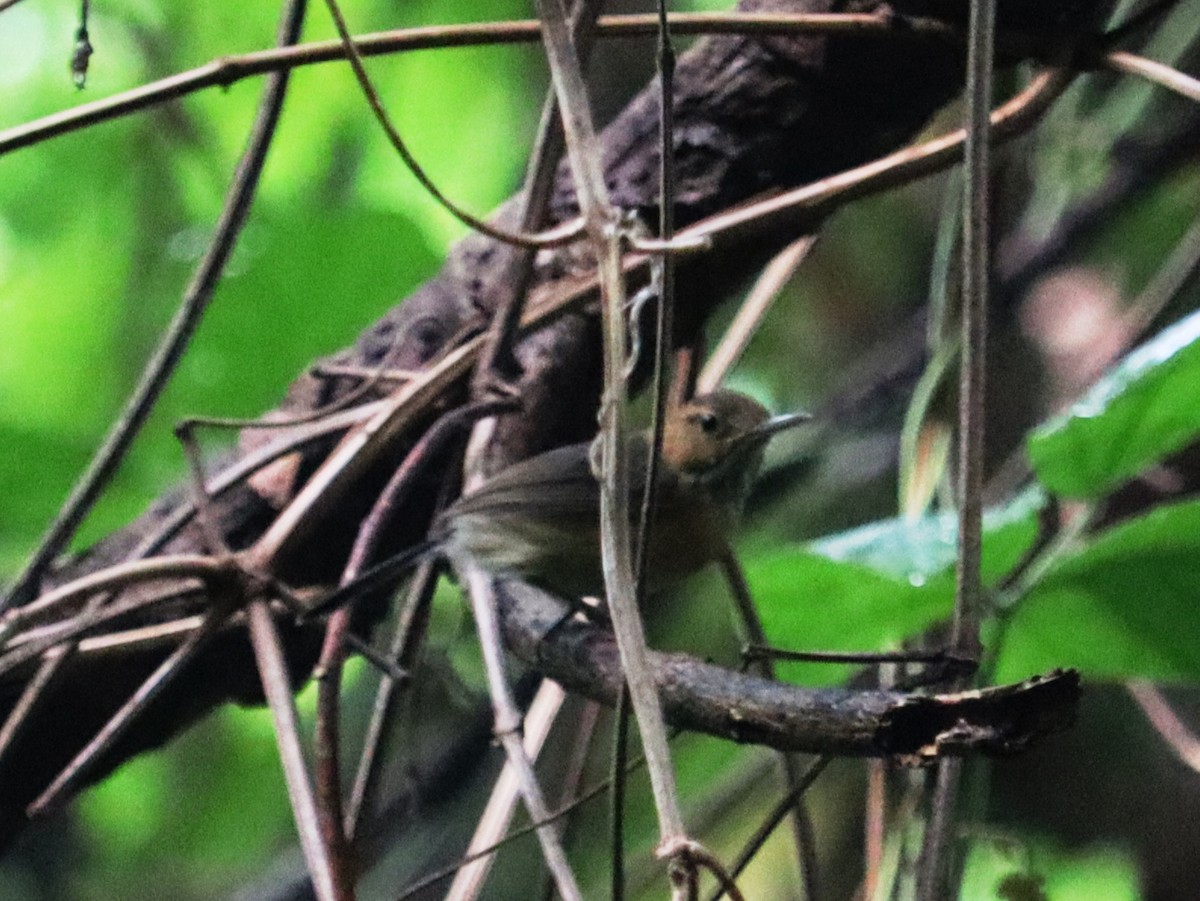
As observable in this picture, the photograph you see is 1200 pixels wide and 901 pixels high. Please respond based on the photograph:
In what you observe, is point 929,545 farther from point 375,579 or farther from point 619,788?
point 619,788

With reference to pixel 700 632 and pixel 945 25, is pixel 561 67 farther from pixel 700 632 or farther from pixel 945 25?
pixel 700 632

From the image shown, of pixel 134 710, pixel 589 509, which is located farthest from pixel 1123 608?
pixel 134 710

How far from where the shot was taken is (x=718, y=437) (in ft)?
6.84

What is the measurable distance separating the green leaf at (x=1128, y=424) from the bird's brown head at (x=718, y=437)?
64 cm

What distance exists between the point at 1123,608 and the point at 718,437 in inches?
28.7

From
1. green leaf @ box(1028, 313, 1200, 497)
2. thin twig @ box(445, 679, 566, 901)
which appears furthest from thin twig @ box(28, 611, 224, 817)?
green leaf @ box(1028, 313, 1200, 497)

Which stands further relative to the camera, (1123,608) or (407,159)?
(1123,608)

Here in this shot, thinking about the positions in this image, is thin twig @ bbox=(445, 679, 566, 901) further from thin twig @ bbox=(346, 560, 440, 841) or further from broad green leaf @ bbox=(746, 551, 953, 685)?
broad green leaf @ bbox=(746, 551, 953, 685)

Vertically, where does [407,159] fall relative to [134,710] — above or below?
above

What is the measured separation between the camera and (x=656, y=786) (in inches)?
28.6

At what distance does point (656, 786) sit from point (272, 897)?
1.91 metres

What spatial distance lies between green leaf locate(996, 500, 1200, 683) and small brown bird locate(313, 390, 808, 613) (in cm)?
40

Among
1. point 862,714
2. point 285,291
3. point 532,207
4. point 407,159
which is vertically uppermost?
point 285,291

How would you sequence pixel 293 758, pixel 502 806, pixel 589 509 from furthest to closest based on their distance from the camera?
pixel 589 509 < pixel 502 806 < pixel 293 758
